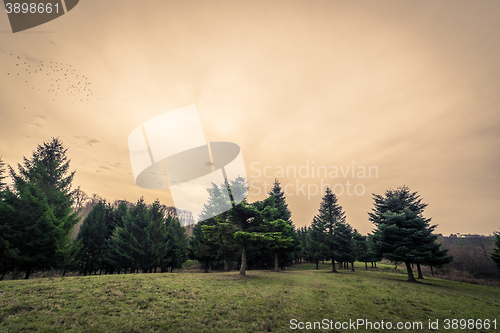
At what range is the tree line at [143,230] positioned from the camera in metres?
18.4

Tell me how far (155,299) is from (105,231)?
99.4ft

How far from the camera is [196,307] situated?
1005 centimetres

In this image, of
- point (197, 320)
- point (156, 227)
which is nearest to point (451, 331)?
point (197, 320)

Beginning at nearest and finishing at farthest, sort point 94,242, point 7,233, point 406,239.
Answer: point 7,233
point 406,239
point 94,242

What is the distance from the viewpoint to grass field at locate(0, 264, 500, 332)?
7559 mm

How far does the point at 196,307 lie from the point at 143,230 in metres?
24.8

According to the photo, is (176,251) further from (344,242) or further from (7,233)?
(344,242)

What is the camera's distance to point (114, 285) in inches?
498

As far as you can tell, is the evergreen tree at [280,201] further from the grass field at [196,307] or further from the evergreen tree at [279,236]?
the grass field at [196,307]

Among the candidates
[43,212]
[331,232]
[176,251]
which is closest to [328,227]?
[331,232]

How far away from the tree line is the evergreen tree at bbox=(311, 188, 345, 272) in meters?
0.21

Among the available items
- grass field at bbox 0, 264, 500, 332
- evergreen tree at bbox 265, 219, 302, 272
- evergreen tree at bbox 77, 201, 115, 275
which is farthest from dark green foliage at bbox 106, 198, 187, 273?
evergreen tree at bbox 265, 219, 302, 272

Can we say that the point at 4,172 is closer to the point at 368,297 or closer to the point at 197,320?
the point at 197,320

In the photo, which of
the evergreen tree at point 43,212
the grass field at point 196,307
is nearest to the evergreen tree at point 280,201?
the grass field at point 196,307
